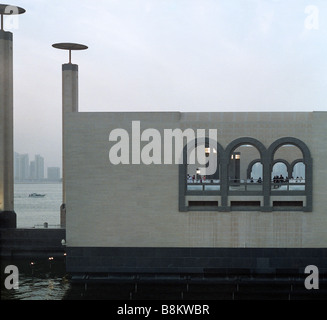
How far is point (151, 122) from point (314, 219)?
1325 centimetres

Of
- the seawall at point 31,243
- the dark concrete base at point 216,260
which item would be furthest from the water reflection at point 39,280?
the dark concrete base at point 216,260

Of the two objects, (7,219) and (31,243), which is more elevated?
(7,219)

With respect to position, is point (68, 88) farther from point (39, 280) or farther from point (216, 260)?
point (216, 260)

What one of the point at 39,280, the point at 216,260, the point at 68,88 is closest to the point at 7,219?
the point at 39,280

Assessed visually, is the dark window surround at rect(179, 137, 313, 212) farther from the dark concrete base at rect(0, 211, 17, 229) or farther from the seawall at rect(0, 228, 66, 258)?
the dark concrete base at rect(0, 211, 17, 229)

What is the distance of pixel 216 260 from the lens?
32281mm

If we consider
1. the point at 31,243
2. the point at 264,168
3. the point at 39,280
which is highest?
the point at 264,168

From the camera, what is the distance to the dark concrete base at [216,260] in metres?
32.2

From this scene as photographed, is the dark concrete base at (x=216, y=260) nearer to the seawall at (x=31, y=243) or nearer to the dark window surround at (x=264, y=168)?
the dark window surround at (x=264, y=168)

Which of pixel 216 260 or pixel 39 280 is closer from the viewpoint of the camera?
pixel 216 260

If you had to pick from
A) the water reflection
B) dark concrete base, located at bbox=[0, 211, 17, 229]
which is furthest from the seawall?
dark concrete base, located at bbox=[0, 211, 17, 229]

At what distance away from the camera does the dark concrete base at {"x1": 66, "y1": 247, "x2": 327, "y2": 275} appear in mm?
32156
